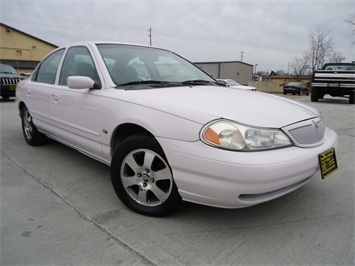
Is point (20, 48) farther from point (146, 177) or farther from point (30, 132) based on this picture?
point (146, 177)

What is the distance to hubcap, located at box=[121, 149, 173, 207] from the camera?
211 cm

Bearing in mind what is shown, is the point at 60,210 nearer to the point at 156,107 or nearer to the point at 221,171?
the point at 156,107

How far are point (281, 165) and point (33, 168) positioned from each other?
285cm

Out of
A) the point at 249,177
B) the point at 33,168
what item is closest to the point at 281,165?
the point at 249,177

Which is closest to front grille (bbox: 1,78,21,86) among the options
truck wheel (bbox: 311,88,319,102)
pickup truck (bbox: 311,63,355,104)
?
pickup truck (bbox: 311,63,355,104)

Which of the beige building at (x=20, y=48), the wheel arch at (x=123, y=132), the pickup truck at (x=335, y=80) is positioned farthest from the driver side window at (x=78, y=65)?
the beige building at (x=20, y=48)

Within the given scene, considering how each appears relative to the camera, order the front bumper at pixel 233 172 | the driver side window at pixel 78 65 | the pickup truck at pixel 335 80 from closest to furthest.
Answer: the front bumper at pixel 233 172 < the driver side window at pixel 78 65 < the pickup truck at pixel 335 80

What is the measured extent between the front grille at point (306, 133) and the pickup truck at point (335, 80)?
11.7 meters

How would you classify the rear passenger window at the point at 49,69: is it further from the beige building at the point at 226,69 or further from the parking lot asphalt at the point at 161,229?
the beige building at the point at 226,69

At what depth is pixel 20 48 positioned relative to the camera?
30516 mm

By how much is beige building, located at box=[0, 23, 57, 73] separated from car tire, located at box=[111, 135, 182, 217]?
3062cm

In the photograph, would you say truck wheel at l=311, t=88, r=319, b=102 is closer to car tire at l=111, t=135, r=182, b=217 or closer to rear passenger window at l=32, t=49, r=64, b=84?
rear passenger window at l=32, t=49, r=64, b=84

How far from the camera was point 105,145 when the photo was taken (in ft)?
8.33

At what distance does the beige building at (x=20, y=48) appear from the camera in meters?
28.9
